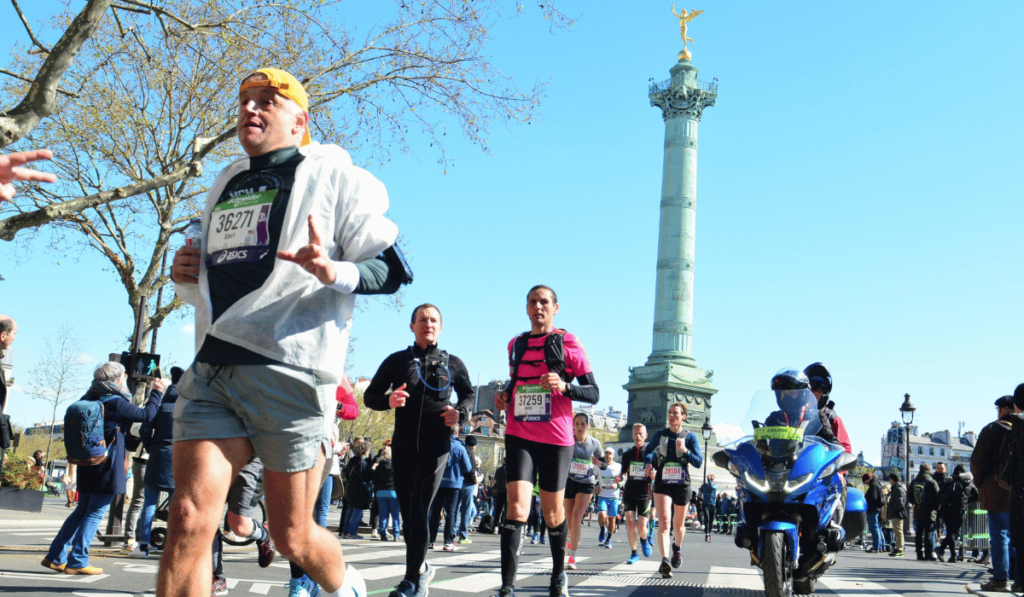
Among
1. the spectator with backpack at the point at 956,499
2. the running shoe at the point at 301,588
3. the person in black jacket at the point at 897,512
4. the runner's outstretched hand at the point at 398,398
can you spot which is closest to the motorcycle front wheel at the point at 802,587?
the runner's outstretched hand at the point at 398,398

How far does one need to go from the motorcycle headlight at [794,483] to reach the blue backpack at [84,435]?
5341 millimetres

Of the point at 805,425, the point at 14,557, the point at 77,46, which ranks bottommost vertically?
the point at 14,557

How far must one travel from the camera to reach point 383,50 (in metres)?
17.1

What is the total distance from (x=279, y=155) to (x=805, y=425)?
178 inches

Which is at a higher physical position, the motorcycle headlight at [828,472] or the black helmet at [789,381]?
the black helmet at [789,381]

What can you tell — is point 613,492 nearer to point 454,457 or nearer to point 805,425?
point 454,457

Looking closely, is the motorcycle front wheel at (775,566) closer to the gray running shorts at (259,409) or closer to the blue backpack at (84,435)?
the gray running shorts at (259,409)

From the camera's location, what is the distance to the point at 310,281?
3258 mm

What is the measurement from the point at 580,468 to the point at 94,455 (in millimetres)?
6295

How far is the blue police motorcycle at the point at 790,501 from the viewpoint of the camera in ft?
19.8

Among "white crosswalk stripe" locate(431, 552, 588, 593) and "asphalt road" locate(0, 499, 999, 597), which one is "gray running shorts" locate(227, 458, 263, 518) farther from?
"white crosswalk stripe" locate(431, 552, 588, 593)

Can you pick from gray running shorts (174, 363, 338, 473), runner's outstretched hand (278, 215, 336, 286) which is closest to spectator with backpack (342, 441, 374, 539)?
gray running shorts (174, 363, 338, 473)

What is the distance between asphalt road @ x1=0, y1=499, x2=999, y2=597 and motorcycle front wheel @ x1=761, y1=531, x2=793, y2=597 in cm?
155

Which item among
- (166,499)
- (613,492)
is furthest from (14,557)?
(613,492)
